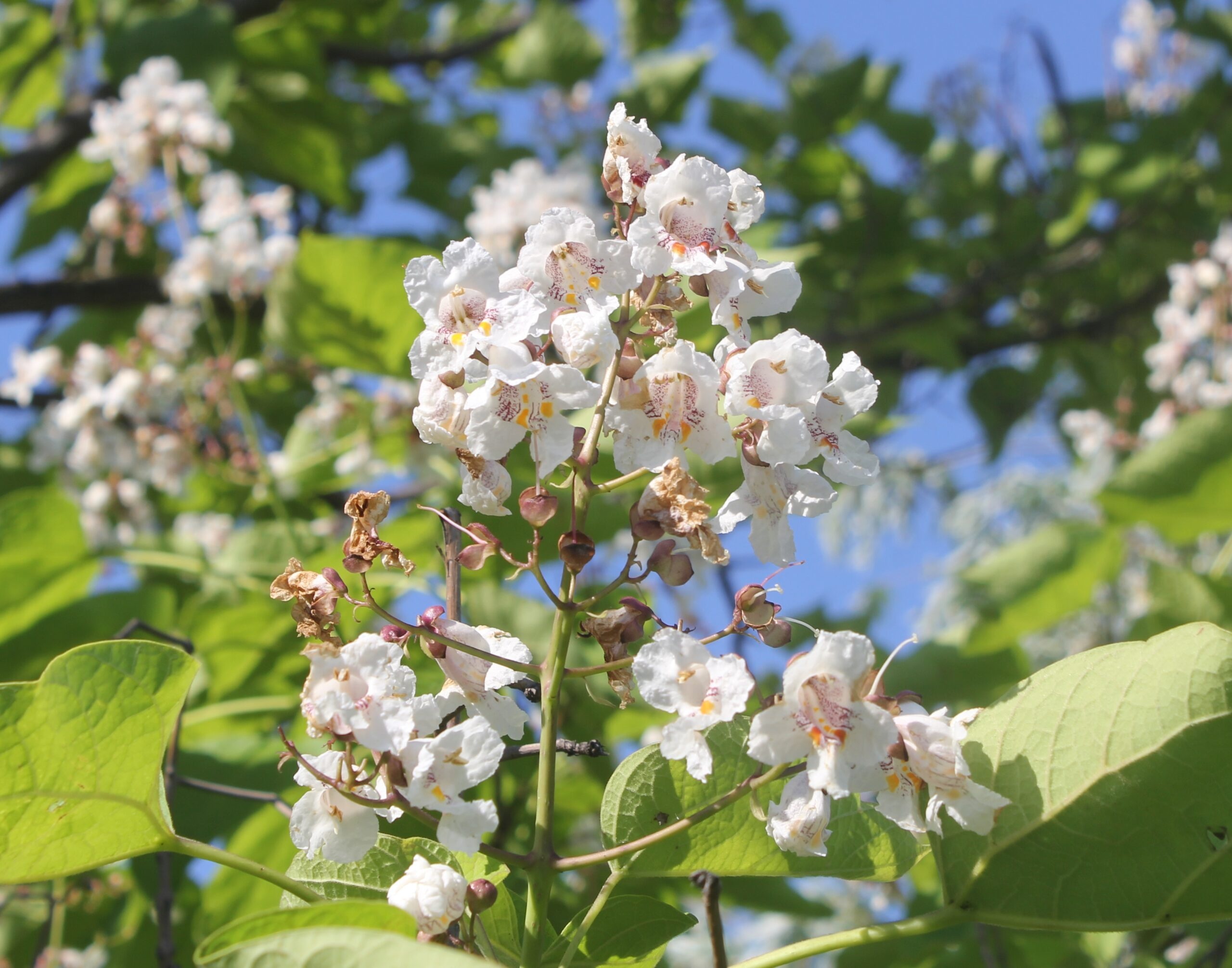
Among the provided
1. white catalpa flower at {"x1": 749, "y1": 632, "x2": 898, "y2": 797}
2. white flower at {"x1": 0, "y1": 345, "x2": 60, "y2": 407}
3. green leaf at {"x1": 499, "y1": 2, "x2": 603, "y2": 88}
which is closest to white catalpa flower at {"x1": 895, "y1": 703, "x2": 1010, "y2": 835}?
white catalpa flower at {"x1": 749, "y1": 632, "x2": 898, "y2": 797}

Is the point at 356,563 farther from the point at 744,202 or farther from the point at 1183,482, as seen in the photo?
the point at 1183,482

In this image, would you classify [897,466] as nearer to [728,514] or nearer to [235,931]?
[728,514]

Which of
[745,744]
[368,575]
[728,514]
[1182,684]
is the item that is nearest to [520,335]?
[728,514]

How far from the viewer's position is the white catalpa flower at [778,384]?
0.64 m

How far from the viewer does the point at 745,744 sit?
69 cm

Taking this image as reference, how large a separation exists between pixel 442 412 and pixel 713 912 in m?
0.32

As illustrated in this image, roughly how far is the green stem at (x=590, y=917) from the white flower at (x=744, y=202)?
1.44ft

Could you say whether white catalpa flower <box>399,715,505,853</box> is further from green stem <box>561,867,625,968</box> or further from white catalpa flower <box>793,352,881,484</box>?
white catalpa flower <box>793,352,881,484</box>

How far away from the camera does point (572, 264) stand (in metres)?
0.68

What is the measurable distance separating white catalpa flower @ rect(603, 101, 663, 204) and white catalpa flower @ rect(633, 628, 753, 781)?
0.30m

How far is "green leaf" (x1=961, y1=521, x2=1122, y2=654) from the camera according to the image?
2234 mm

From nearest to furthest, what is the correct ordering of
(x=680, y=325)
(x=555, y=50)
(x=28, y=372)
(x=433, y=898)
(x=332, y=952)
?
(x=332, y=952), (x=433, y=898), (x=680, y=325), (x=28, y=372), (x=555, y=50)

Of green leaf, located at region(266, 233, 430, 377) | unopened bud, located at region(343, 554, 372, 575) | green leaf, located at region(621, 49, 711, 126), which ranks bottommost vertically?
unopened bud, located at region(343, 554, 372, 575)

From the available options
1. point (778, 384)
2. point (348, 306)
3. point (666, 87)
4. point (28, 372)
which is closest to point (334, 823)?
point (778, 384)
